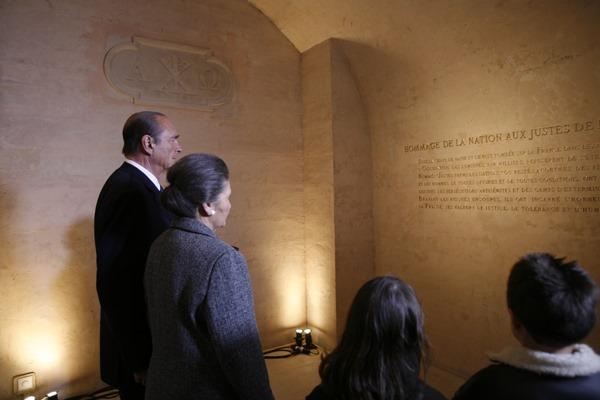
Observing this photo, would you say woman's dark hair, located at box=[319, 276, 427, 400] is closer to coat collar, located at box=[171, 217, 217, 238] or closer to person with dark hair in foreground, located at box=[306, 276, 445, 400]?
person with dark hair in foreground, located at box=[306, 276, 445, 400]

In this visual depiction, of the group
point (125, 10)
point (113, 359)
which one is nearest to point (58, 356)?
point (113, 359)

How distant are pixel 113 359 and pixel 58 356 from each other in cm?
158

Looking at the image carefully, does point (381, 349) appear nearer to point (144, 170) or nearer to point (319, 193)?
point (144, 170)

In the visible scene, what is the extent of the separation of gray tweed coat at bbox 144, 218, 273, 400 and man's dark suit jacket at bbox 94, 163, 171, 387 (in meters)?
0.50

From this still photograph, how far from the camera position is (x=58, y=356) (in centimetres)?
314

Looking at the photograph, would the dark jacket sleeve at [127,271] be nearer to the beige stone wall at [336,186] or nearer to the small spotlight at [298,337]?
the beige stone wall at [336,186]

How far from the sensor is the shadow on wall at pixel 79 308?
10.4 ft

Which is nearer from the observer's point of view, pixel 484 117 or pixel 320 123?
pixel 484 117

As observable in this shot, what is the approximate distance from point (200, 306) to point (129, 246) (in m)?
0.79

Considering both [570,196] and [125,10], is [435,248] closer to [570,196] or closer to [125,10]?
[570,196]

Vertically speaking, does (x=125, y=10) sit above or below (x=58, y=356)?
above

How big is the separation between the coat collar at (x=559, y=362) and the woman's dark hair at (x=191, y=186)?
1.10 m

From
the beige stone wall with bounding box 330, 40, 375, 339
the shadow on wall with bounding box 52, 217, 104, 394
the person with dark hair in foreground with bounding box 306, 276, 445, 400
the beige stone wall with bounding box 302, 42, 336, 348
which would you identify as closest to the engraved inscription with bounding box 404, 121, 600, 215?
the beige stone wall with bounding box 330, 40, 375, 339

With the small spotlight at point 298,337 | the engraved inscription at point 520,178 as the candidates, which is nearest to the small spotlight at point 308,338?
the small spotlight at point 298,337
